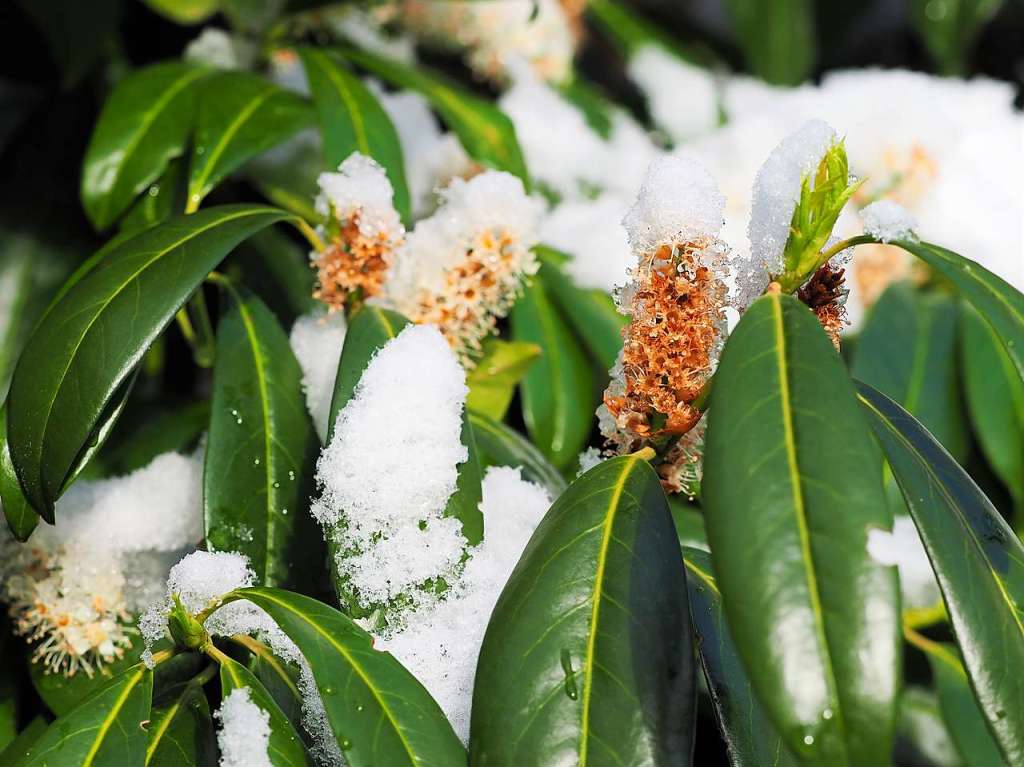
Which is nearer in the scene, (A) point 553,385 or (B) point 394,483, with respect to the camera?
(B) point 394,483

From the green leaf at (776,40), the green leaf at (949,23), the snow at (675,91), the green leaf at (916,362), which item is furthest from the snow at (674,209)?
the green leaf at (949,23)

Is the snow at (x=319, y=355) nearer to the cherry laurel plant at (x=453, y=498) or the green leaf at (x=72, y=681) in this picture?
the cherry laurel plant at (x=453, y=498)

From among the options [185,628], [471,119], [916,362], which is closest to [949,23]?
[916,362]

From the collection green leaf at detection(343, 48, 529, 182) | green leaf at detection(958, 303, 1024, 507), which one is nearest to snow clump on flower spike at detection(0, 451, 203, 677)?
green leaf at detection(343, 48, 529, 182)

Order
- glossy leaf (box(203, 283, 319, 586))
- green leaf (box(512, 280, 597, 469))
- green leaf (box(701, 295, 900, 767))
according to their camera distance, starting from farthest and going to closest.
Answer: green leaf (box(512, 280, 597, 469)) < glossy leaf (box(203, 283, 319, 586)) < green leaf (box(701, 295, 900, 767))

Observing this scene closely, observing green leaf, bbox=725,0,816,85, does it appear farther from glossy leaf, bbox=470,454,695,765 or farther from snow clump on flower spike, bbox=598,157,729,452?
glossy leaf, bbox=470,454,695,765

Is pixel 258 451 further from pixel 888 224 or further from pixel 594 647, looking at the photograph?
pixel 888 224
